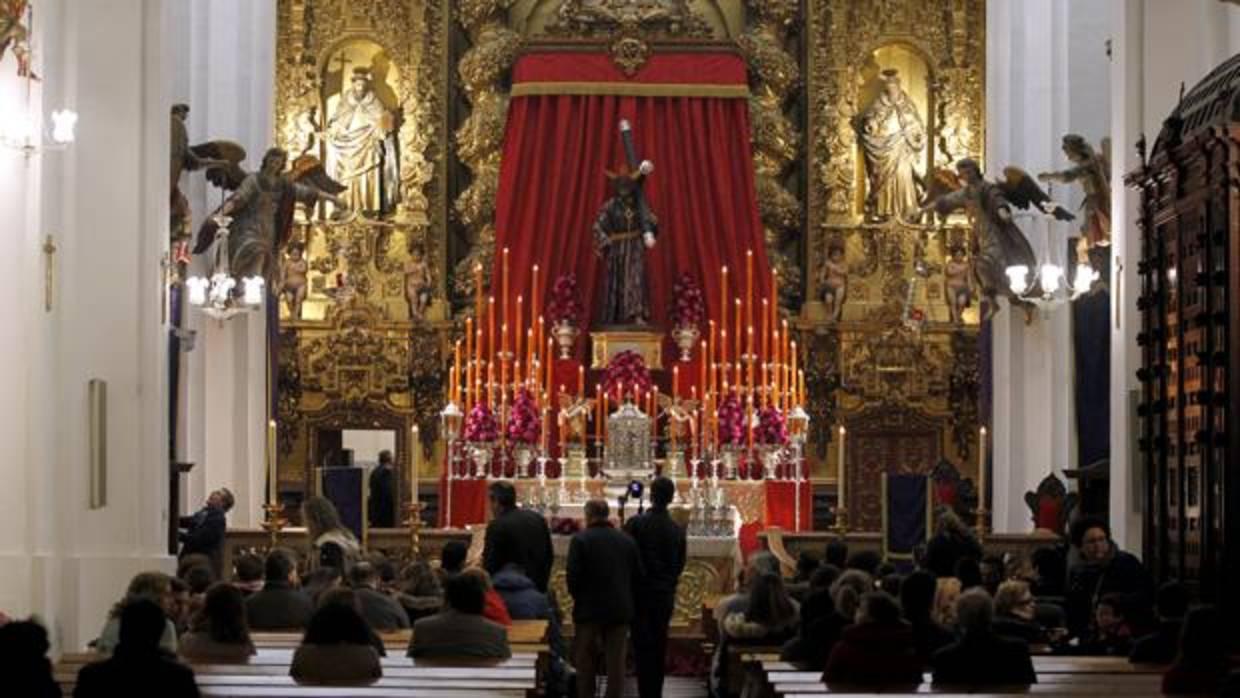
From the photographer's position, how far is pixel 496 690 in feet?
37.6

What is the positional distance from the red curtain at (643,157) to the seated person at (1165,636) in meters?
16.9

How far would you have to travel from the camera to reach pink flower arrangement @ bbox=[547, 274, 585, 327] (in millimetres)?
29750

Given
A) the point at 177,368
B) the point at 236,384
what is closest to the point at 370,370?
the point at 236,384

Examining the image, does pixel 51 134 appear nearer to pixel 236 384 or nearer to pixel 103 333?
pixel 103 333

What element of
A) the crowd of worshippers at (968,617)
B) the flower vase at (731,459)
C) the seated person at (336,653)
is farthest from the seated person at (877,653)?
the flower vase at (731,459)

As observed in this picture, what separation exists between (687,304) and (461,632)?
16.7 metres

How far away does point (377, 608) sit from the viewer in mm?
15336

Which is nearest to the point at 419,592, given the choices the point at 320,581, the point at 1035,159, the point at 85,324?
the point at 320,581

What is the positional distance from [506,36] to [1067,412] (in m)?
8.35

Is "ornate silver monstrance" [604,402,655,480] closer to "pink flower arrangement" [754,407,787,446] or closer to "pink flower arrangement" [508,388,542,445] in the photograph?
"pink flower arrangement" [508,388,542,445]

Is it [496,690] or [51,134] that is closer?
[496,690]

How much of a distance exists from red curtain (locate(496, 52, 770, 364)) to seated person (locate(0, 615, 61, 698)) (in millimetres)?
20667

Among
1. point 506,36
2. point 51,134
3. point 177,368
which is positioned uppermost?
point 506,36

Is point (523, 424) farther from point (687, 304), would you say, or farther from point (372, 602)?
point (372, 602)
